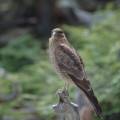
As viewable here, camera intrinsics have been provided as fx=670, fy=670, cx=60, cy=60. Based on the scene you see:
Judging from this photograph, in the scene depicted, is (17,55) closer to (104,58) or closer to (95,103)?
(104,58)

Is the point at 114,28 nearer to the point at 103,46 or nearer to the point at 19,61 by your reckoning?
the point at 103,46

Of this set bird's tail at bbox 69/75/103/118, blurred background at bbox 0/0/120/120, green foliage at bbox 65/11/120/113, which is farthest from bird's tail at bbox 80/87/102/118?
green foliage at bbox 65/11/120/113

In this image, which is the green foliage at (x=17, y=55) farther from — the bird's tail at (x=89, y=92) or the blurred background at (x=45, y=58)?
the bird's tail at (x=89, y=92)

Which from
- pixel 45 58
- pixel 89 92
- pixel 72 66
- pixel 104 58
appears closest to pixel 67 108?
pixel 89 92

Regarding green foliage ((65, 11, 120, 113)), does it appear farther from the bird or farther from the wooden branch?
the wooden branch

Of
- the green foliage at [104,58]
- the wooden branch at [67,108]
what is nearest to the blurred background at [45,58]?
the green foliage at [104,58]

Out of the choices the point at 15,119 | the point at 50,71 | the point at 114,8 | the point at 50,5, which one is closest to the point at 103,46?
the point at 50,71

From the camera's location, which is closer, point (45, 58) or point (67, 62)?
point (67, 62)
